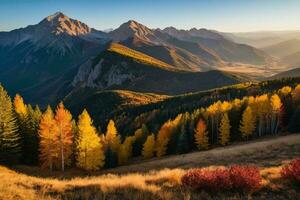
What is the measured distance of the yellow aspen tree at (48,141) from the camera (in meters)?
66.5

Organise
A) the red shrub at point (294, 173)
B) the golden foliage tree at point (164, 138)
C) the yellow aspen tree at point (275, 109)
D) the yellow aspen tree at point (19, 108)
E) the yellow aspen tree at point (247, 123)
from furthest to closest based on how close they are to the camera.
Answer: the yellow aspen tree at point (275, 109) < the golden foliage tree at point (164, 138) < the yellow aspen tree at point (247, 123) < the yellow aspen tree at point (19, 108) < the red shrub at point (294, 173)

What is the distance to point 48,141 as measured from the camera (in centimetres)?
6812

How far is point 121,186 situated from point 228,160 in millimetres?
35543

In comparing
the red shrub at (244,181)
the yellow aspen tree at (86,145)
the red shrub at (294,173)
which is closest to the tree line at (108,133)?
the yellow aspen tree at (86,145)

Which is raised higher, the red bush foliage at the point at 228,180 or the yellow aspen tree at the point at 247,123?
the red bush foliage at the point at 228,180

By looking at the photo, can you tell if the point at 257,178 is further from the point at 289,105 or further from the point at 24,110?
the point at 289,105

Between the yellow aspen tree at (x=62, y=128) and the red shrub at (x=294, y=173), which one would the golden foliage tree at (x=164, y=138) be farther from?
the red shrub at (x=294, y=173)

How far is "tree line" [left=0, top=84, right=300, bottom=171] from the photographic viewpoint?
66.9 meters

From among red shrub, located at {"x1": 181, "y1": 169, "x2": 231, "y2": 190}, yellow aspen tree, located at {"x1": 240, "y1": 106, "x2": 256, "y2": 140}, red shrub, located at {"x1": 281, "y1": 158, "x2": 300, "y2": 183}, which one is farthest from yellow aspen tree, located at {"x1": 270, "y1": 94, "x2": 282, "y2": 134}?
red shrub, located at {"x1": 181, "y1": 169, "x2": 231, "y2": 190}

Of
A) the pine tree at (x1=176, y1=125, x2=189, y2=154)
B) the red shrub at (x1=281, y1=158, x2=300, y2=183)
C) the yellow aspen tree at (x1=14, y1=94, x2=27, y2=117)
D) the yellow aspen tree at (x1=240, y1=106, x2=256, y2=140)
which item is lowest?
the pine tree at (x1=176, y1=125, x2=189, y2=154)

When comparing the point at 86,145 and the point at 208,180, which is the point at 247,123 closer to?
the point at 86,145

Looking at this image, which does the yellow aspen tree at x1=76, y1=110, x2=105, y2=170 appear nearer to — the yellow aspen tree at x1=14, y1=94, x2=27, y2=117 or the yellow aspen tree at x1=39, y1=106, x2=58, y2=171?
the yellow aspen tree at x1=39, y1=106, x2=58, y2=171

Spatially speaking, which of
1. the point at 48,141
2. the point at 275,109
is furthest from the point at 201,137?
the point at 48,141

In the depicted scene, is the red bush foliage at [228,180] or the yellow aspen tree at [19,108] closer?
the red bush foliage at [228,180]
